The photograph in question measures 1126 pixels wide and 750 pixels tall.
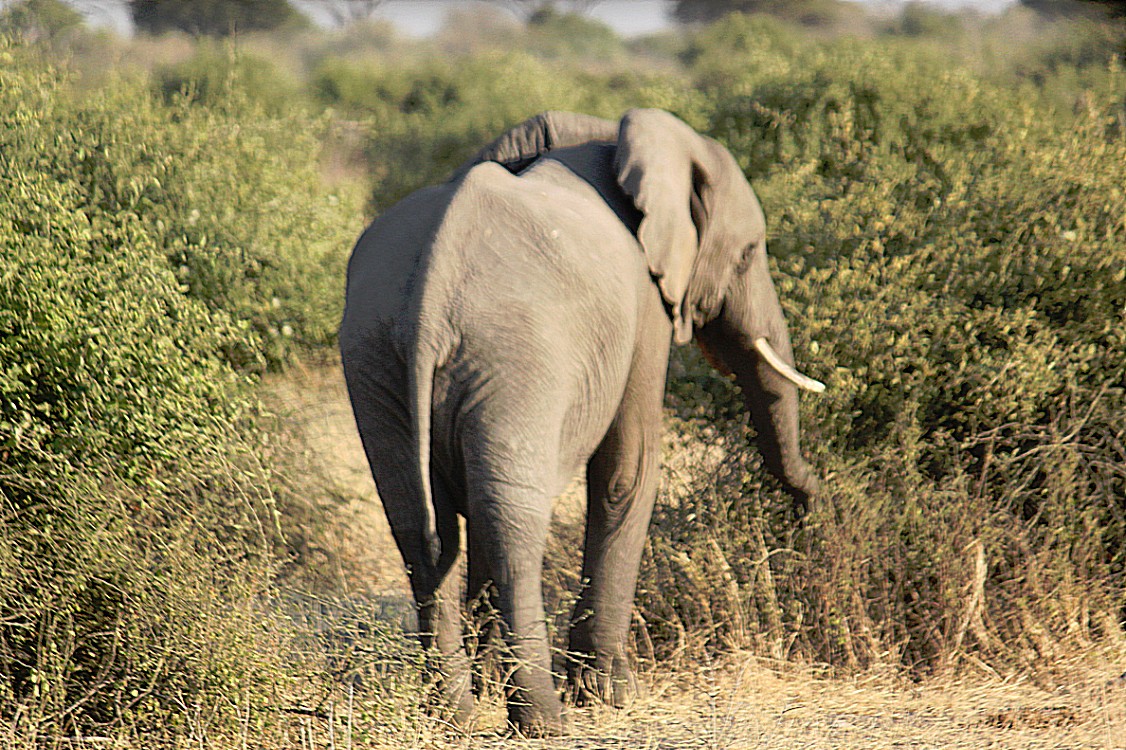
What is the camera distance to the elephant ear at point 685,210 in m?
4.38

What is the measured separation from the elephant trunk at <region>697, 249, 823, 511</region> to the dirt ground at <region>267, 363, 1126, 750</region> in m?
0.80

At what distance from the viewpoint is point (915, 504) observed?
5145 mm

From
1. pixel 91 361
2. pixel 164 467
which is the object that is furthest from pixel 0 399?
pixel 164 467

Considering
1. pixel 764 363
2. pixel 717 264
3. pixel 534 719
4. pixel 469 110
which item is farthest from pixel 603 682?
pixel 469 110

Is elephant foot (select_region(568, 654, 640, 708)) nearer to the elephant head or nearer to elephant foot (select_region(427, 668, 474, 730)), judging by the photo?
elephant foot (select_region(427, 668, 474, 730))

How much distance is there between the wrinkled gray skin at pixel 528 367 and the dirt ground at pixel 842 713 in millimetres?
179

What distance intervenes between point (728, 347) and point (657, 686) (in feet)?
4.43

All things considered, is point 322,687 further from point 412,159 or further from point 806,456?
point 412,159

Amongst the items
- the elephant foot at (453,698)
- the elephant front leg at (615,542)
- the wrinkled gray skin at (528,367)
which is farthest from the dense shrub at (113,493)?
the elephant front leg at (615,542)

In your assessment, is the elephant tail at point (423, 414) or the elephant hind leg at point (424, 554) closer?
the elephant tail at point (423, 414)

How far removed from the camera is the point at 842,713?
4465 millimetres

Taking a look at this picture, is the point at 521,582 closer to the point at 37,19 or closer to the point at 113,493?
the point at 113,493

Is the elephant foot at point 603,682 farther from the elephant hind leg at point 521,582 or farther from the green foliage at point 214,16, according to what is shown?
the green foliage at point 214,16

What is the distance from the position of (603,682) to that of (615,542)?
50 centimetres
